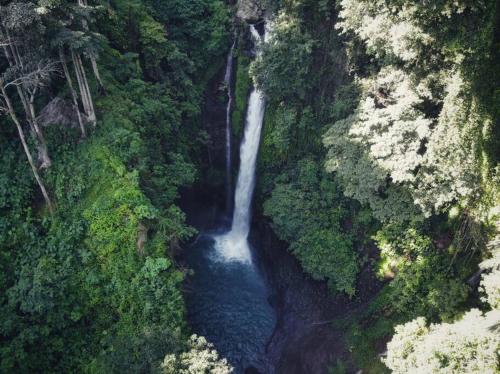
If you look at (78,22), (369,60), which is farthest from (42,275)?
(369,60)

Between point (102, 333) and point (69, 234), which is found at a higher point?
point (69, 234)

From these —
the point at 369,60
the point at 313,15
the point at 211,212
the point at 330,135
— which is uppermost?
the point at 313,15

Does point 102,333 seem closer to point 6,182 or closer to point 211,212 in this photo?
point 6,182

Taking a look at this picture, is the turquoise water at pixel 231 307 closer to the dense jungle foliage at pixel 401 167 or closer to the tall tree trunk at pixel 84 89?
the dense jungle foliage at pixel 401 167

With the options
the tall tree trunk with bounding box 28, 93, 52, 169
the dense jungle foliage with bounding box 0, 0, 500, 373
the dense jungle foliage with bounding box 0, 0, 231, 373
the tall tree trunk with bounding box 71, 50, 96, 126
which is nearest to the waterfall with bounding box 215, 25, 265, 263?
the dense jungle foliage with bounding box 0, 0, 500, 373

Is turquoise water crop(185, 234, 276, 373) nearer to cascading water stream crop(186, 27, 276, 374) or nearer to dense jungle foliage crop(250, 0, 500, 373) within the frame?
cascading water stream crop(186, 27, 276, 374)

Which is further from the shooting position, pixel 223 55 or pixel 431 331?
pixel 223 55

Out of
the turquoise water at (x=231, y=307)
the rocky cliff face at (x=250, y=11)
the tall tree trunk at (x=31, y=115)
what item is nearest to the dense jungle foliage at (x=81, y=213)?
the tall tree trunk at (x=31, y=115)
